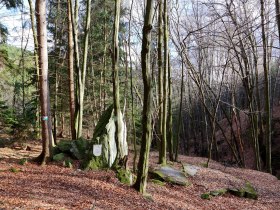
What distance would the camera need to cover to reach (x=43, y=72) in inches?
329

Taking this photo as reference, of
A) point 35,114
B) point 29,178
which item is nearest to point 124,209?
point 29,178

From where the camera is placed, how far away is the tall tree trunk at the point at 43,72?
8234 mm

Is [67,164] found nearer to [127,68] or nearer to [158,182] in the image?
[158,182]

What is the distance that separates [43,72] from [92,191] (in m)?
3.67

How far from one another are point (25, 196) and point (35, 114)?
1079 cm

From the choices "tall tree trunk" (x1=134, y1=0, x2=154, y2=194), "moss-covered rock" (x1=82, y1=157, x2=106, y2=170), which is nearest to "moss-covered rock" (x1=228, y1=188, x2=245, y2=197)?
"tall tree trunk" (x1=134, y1=0, x2=154, y2=194)

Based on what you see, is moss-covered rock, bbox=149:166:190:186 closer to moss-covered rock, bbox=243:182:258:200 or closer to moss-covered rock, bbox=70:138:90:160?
moss-covered rock, bbox=243:182:258:200

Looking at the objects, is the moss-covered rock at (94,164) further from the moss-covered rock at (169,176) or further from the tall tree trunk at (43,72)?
the moss-covered rock at (169,176)

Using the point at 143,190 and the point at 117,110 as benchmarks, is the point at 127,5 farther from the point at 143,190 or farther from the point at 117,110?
the point at 143,190

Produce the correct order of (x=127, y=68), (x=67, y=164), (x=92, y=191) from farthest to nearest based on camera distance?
(x=127, y=68) < (x=67, y=164) < (x=92, y=191)

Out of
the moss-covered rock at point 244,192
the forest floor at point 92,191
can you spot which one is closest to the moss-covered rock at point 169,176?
the forest floor at point 92,191

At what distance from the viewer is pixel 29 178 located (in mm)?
6980

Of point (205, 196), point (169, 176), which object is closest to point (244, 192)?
point (205, 196)

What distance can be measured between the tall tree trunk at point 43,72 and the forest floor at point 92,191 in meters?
0.54
